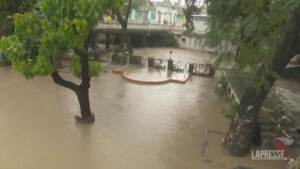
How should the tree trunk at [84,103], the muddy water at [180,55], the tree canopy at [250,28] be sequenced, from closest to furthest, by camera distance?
the tree canopy at [250,28], the tree trunk at [84,103], the muddy water at [180,55]

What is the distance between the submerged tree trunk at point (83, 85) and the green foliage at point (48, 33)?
43.0 inches

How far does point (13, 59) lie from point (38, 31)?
1.14 m

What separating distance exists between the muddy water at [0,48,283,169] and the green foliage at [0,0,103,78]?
7.79 ft

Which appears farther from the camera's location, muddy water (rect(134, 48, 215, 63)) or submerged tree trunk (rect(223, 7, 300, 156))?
muddy water (rect(134, 48, 215, 63))

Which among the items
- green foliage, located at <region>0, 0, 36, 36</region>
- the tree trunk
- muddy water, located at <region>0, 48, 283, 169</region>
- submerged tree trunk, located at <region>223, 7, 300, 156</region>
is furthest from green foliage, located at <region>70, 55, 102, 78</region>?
submerged tree trunk, located at <region>223, 7, 300, 156</region>

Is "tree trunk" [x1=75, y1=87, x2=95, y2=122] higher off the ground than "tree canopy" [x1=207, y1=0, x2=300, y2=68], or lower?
lower

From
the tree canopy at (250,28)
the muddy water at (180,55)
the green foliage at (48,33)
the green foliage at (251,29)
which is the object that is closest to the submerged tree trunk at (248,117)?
the green foliage at (251,29)

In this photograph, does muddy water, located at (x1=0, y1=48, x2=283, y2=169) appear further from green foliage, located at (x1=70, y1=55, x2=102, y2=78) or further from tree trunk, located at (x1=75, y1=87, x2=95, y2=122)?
green foliage, located at (x1=70, y1=55, x2=102, y2=78)

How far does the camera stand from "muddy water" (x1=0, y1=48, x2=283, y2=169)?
8.73 meters

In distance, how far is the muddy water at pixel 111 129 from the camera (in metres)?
8.73

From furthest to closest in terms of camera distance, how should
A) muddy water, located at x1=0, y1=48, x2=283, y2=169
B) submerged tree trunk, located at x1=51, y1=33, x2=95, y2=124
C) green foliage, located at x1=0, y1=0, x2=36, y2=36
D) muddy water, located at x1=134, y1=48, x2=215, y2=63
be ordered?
muddy water, located at x1=134, y1=48, x2=215, y2=63 → green foliage, located at x1=0, y1=0, x2=36, y2=36 → submerged tree trunk, located at x1=51, y1=33, x2=95, y2=124 → muddy water, located at x1=0, y1=48, x2=283, y2=169

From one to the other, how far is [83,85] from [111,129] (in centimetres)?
191

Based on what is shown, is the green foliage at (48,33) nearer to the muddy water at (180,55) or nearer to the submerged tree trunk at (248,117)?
the submerged tree trunk at (248,117)

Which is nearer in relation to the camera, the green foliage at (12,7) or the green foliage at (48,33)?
the green foliage at (48,33)
